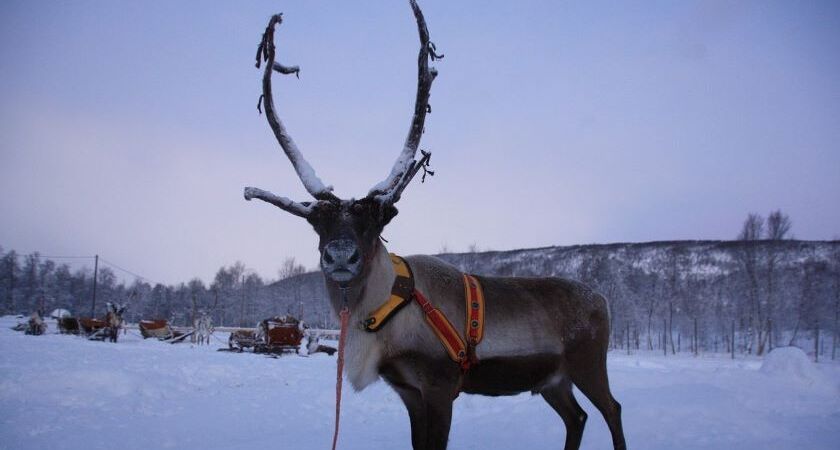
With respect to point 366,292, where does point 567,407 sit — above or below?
below

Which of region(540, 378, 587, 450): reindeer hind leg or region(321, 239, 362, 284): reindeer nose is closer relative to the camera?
region(321, 239, 362, 284): reindeer nose

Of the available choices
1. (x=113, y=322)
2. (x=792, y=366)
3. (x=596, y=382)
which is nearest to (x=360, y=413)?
(x=596, y=382)

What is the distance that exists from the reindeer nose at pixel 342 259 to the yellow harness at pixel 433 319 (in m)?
0.47

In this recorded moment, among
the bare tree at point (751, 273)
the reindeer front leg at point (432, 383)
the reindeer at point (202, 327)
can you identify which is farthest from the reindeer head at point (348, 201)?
the bare tree at point (751, 273)

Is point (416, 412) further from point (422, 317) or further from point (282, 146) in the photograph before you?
point (282, 146)

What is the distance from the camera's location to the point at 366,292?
3.90 metres

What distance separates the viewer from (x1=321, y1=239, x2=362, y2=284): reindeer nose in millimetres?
3494

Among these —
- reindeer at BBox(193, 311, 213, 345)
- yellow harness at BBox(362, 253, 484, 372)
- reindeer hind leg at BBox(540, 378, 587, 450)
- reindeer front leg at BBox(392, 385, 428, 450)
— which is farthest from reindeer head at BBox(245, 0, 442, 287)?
reindeer at BBox(193, 311, 213, 345)

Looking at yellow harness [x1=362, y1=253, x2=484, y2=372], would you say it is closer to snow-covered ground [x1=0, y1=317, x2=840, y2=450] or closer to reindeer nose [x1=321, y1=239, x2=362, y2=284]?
reindeer nose [x1=321, y1=239, x2=362, y2=284]

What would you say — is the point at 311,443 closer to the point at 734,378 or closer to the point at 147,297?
the point at 734,378

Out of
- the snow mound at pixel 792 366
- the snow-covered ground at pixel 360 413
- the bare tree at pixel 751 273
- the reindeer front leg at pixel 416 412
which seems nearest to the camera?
the reindeer front leg at pixel 416 412

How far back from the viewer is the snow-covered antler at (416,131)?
413cm

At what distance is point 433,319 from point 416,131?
173cm

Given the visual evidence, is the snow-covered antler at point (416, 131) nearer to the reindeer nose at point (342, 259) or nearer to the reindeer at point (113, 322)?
the reindeer nose at point (342, 259)
